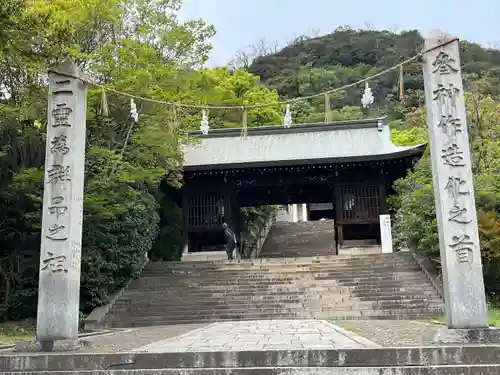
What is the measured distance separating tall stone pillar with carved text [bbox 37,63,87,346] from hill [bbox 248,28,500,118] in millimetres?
40297

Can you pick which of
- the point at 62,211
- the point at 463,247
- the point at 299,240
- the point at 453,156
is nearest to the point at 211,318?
the point at 62,211

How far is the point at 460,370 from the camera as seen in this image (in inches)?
209

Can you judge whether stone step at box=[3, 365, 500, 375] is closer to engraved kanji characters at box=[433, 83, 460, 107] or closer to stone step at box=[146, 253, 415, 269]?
engraved kanji characters at box=[433, 83, 460, 107]

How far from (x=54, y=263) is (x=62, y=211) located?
75cm

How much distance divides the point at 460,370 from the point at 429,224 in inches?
396

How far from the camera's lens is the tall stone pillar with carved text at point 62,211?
694cm

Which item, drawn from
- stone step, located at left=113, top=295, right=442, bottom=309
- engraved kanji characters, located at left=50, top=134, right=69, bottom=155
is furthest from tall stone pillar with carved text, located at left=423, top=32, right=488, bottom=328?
stone step, located at left=113, top=295, right=442, bottom=309

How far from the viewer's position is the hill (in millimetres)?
51625

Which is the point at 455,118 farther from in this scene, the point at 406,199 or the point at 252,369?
the point at 406,199

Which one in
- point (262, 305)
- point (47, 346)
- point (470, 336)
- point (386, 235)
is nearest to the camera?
point (470, 336)

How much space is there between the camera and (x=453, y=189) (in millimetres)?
7098

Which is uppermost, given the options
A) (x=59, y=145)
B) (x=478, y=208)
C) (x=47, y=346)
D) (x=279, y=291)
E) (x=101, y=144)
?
(x=101, y=144)

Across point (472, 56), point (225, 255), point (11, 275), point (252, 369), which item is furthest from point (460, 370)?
point (472, 56)

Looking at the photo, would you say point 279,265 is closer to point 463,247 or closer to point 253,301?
point 253,301
